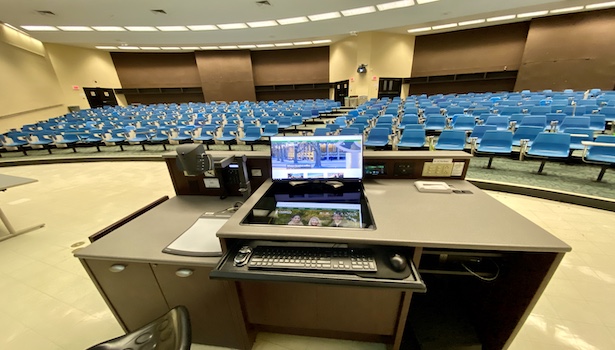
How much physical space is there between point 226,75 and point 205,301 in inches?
597

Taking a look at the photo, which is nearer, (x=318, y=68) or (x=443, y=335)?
(x=443, y=335)

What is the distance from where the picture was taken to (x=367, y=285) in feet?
2.68

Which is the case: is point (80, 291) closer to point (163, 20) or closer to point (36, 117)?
point (163, 20)

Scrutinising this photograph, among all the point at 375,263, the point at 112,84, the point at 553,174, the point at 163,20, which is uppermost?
the point at 163,20

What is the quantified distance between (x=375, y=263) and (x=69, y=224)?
12.4 feet

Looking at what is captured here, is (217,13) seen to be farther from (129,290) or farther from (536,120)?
(536,120)

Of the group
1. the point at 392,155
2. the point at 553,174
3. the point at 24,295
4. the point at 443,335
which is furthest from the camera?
the point at 553,174

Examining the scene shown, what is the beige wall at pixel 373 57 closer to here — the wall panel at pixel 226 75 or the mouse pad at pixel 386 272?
the wall panel at pixel 226 75

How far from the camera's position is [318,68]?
45.1 ft

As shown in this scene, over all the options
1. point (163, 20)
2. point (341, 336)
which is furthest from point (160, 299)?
point (163, 20)

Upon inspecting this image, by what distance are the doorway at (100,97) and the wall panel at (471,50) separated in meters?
18.5

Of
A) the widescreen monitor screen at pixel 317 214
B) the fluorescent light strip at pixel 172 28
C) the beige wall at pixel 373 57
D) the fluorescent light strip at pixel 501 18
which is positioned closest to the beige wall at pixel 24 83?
the fluorescent light strip at pixel 172 28

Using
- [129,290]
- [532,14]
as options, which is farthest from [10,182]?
[532,14]

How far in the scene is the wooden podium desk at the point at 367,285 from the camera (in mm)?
919
